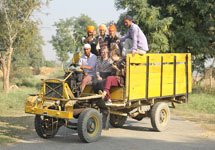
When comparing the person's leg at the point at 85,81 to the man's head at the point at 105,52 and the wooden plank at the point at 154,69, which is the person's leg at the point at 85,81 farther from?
the wooden plank at the point at 154,69

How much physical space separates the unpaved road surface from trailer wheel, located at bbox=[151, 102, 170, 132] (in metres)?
0.19

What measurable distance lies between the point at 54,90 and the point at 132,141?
2211 millimetres

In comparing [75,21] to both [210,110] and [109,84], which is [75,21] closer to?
[210,110]

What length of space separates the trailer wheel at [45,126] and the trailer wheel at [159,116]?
2753mm

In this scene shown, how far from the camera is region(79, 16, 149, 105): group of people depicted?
9.03 meters

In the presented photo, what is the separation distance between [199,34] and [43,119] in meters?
15.6

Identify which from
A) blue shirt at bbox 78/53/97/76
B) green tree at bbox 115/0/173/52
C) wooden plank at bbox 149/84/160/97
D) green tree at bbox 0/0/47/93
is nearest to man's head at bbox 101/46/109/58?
blue shirt at bbox 78/53/97/76

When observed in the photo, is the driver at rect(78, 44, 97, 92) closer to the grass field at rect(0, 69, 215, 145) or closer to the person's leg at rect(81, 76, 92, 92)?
the person's leg at rect(81, 76, 92, 92)

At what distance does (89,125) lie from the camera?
27.6ft

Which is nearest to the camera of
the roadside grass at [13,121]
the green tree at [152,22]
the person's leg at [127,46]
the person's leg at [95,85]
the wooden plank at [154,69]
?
the roadside grass at [13,121]

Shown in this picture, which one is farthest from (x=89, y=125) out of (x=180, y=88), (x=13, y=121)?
(x=13, y=121)

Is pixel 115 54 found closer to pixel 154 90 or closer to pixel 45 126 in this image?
pixel 154 90

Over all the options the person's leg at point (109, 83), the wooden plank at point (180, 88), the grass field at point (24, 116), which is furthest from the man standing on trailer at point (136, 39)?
the grass field at point (24, 116)

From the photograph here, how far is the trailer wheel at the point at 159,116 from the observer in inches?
399
